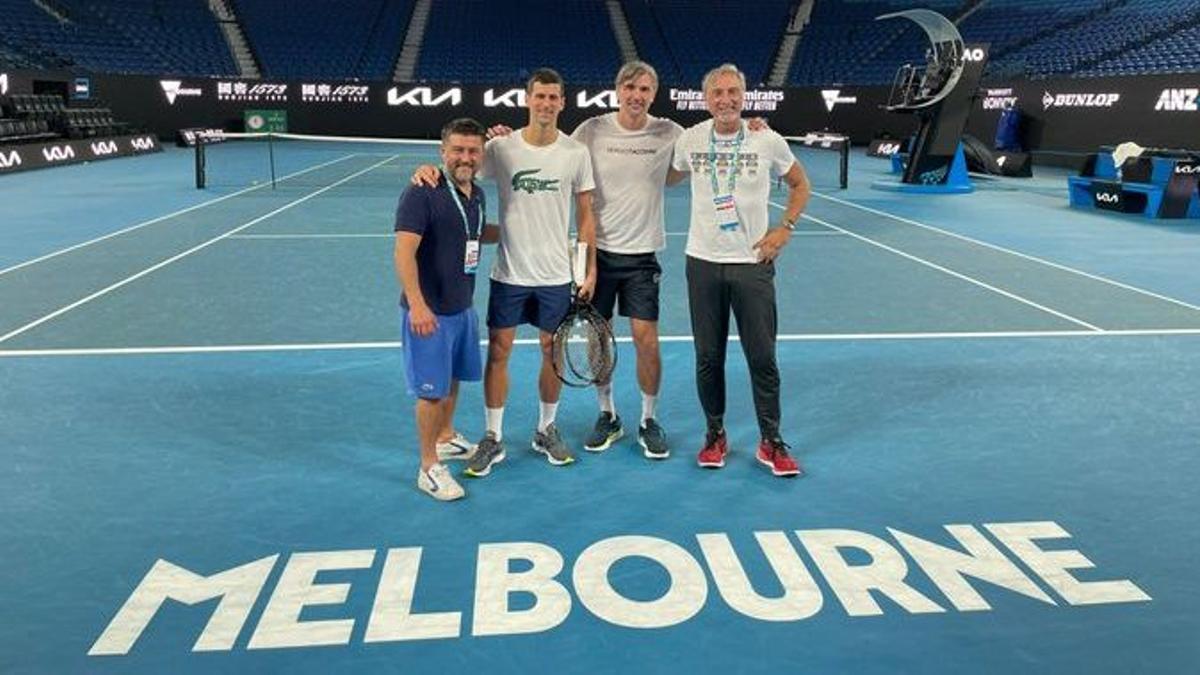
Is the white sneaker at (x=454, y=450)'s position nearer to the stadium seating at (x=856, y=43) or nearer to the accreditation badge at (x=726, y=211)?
the accreditation badge at (x=726, y=211)

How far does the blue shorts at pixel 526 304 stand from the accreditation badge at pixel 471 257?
13.0 inches

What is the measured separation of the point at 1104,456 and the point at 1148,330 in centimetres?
359

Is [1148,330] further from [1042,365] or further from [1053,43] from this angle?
[1053,43]

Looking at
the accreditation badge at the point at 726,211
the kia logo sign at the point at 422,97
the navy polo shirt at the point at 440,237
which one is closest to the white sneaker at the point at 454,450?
the navy polo shirt at the point at 440,237

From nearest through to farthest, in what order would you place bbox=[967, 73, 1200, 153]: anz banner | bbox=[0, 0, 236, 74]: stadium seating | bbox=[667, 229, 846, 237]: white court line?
bbox=[667, 229, 846, 237]: white court line
bbox=[967, 73, 1200, 153]: anz banner
bbox=[0, 0, 236, 74]: stadium seating

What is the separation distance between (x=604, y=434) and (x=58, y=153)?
2399 cm

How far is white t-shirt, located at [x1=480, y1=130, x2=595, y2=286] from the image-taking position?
484 cm

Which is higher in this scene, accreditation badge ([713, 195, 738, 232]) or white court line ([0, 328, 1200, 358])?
accreditation badge ([713, 195, 738, 232])

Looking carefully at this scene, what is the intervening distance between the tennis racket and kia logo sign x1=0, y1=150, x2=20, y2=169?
21.4 m

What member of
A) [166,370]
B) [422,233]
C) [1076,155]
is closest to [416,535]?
[422,233]

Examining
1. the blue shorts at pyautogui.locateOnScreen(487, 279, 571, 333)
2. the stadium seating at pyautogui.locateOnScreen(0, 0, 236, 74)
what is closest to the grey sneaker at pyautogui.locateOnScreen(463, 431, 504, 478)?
the blue shorts at pyautogui.locateOnScreen(487, 279, 571, 333)

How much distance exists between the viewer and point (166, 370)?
6.76 metres

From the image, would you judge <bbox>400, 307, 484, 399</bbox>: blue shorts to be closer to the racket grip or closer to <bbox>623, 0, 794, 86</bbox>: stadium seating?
the racket grip

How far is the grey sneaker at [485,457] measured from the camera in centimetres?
502
